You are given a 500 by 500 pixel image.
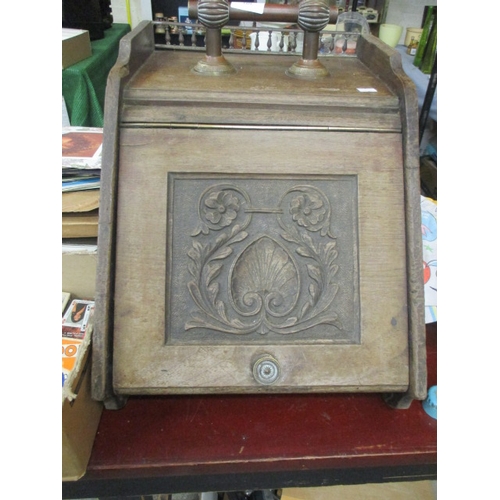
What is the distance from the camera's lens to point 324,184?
2.47 feet

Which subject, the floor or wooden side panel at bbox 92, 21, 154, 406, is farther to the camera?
the floor

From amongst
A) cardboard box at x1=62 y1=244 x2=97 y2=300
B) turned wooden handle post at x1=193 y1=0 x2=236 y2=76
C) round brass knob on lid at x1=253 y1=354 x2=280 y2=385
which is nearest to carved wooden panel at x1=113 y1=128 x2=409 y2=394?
round brass knob on lid at x1=253 y1=354 x2=280 y2=385

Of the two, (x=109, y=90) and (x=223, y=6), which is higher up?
(x=223, y=6)

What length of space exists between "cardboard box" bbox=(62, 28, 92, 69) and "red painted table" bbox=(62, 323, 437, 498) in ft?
4.53

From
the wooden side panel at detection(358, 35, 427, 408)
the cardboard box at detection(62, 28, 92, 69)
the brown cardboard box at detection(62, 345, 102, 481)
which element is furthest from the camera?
the cardboard box at detection(62, 28, 92, 69)

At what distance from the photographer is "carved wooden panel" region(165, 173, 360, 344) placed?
2.42ft

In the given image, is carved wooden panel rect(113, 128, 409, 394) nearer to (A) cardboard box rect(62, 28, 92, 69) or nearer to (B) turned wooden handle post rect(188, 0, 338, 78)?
(B) turned wooden handle post rect(188, 0, 338, 78)

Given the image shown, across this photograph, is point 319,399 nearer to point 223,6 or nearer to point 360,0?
point 223,6

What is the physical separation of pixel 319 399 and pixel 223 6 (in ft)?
2.57

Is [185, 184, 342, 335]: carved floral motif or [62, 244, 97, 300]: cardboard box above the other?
[185, 184, 342, 335]: carved floral motif

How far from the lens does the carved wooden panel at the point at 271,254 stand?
736 millimetres

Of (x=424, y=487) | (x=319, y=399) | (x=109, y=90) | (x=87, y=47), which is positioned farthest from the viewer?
(x=87, y=47)

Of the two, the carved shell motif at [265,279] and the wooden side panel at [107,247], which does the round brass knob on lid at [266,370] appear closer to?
the carved shell motif at [265,279]

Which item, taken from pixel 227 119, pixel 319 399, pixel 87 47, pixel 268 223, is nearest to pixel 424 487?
pixel 319 399
